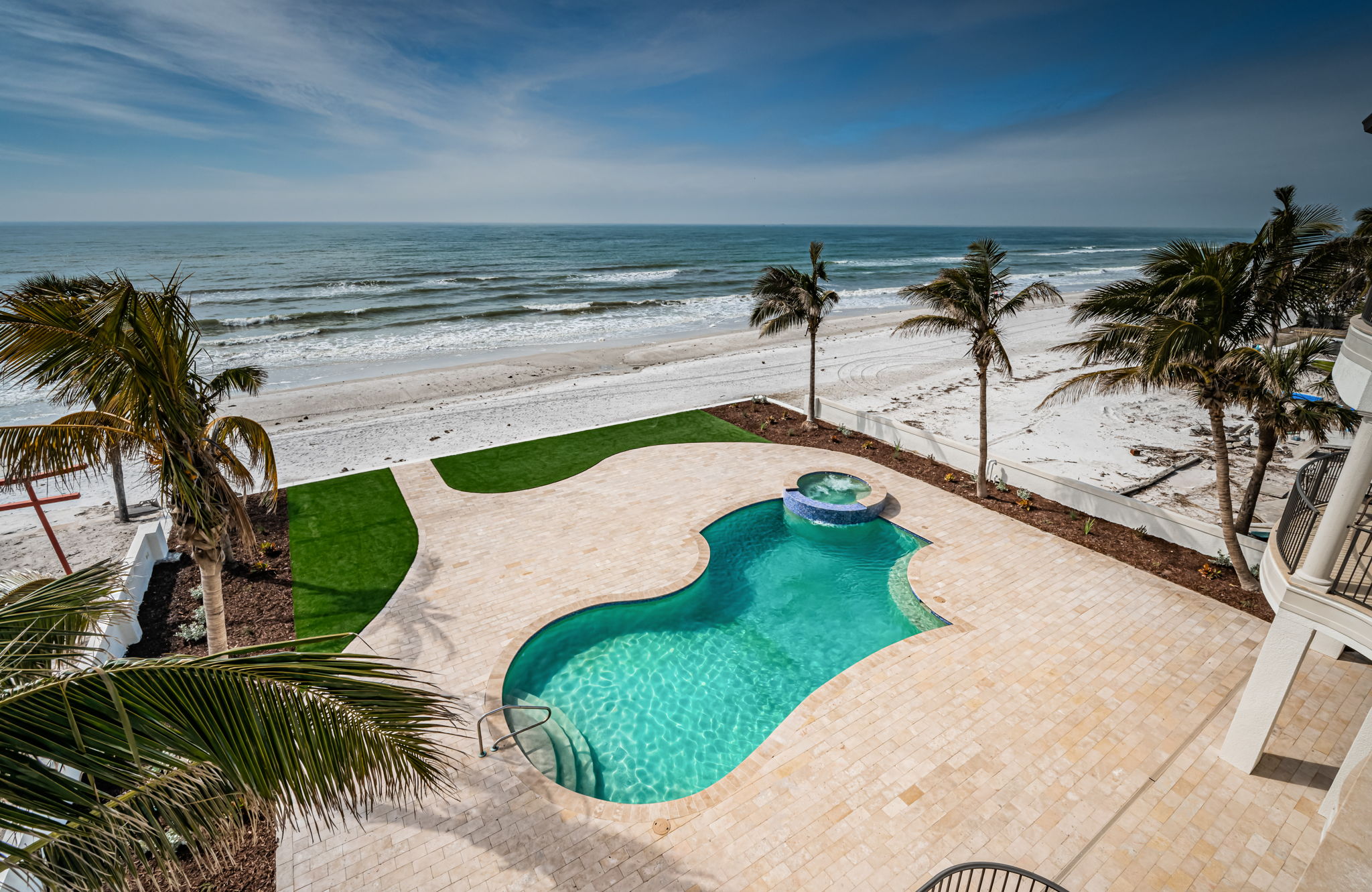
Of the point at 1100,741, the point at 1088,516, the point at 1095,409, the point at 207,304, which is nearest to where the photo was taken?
the point at 1100,741

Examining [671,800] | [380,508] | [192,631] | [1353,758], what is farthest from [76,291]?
[1353,758]

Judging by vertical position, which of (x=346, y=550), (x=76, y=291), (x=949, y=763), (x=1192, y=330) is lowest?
(x=949, y=763)

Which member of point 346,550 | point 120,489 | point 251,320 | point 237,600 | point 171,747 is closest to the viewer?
point 171,747

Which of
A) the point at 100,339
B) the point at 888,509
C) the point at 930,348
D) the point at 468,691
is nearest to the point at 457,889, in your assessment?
the point at 468,691

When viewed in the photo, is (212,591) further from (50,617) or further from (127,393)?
(50,617)

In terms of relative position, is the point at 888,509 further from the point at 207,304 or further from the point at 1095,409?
the point at 207,304

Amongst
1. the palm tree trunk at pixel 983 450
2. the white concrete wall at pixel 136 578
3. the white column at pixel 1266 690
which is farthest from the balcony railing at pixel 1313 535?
the white concrete wall at pixel 136 578
